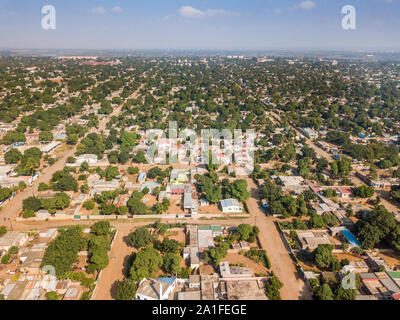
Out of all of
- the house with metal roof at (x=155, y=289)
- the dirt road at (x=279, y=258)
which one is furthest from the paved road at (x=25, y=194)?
the dirt road at (x=279, y=258)

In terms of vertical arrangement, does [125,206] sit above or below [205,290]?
above

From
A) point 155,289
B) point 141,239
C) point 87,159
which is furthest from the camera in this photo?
point 87,159

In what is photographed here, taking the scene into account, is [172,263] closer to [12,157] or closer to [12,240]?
[12,240]

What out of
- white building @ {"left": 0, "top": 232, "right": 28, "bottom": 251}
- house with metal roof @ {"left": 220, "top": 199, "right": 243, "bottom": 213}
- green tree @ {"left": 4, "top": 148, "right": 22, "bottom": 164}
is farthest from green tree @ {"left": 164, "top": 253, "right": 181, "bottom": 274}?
green tree @ {"left": 4, "top": 148, "right": 22, "bottom": 164}

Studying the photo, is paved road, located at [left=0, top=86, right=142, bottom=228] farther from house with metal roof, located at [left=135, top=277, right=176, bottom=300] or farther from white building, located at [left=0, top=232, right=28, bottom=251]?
house with metal roof, located at [left=135, top=277, right=176, bottom=300]

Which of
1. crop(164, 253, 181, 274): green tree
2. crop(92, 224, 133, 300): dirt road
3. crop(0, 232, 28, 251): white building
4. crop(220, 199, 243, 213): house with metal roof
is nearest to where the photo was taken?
crop(92, 224, 133, 300): dirt road

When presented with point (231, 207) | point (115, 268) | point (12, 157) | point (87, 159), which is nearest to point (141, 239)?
point (115, 268)

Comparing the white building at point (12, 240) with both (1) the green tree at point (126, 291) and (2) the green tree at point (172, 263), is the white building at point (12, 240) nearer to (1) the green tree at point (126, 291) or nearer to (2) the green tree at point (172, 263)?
(1) the green tree at point (126, 291)

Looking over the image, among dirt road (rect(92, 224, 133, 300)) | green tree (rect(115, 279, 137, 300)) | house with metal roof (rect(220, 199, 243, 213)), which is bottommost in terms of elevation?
dirt road (rect(92, 224, 133, 300))

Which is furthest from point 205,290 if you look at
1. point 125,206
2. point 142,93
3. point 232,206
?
point 142,93

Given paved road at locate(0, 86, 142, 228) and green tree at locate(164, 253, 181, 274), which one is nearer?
green tree at locate(164, 253, 181, 274)
